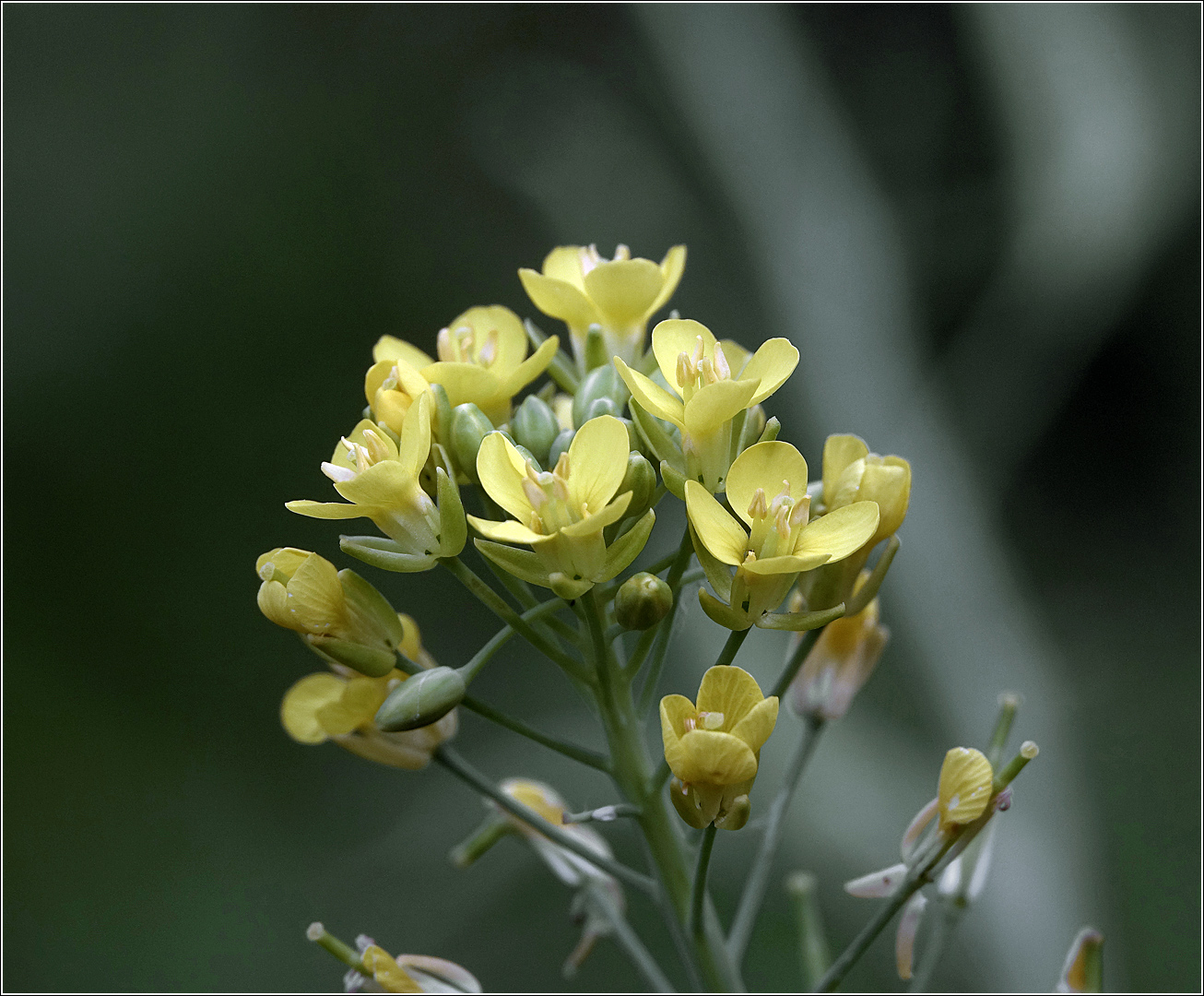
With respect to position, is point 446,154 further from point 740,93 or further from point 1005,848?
point 1005,848

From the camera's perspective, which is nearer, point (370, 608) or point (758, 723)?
point (758, 723)

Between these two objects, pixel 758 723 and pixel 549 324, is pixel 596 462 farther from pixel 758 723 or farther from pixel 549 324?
pixel 549 324

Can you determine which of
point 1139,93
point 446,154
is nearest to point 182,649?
point 446,154

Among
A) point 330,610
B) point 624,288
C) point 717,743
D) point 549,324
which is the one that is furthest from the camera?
point 549,324

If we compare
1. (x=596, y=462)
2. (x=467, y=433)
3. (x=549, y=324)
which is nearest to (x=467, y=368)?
(x=467, y=433)

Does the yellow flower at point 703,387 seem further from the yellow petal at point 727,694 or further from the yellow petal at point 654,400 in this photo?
the yellow petal at point 727,694

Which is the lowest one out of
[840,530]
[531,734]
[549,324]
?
[531,734]

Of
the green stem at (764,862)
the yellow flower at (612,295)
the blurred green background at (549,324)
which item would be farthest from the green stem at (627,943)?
the blurred green background at (549,324)

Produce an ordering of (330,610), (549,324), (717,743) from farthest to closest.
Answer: (549,324) < (330,610) < (717,743)
